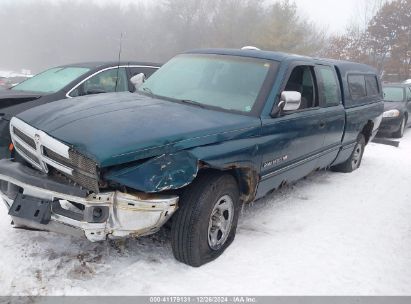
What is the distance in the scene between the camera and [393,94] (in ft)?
39.7

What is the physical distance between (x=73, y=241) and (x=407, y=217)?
12.9ft

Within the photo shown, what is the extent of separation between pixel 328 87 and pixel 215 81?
1.86m

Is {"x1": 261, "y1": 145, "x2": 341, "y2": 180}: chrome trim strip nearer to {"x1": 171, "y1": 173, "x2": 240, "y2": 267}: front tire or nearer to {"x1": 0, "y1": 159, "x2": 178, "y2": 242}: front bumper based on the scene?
{"x1": 171, "y1": 173, "x2": 240, "y2": 267}: front tire

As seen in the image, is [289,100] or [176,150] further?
[289,100]

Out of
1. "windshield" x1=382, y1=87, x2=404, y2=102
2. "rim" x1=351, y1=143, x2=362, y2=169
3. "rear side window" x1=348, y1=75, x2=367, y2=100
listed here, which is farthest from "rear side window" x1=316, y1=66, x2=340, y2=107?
"windshield" x1=382, y1=87, x2=404, y2=102

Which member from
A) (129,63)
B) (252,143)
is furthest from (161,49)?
(252,143)

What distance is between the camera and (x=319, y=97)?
4723 mm

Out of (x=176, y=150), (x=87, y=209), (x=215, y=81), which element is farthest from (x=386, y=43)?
(x=87, y=209)

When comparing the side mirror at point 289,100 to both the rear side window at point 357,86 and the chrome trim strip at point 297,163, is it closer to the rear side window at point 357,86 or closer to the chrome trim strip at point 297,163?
the chrome trim strip at point 297,163

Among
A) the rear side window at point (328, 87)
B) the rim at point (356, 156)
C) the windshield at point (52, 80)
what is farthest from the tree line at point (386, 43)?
the windshield at point (52, 80)

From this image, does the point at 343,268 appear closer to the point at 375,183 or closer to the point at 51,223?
the point at 51,223

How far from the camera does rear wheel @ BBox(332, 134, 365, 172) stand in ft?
21.6

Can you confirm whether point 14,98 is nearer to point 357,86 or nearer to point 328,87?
point 328,87

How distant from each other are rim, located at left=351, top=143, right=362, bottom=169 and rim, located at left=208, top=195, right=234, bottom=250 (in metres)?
4.00
